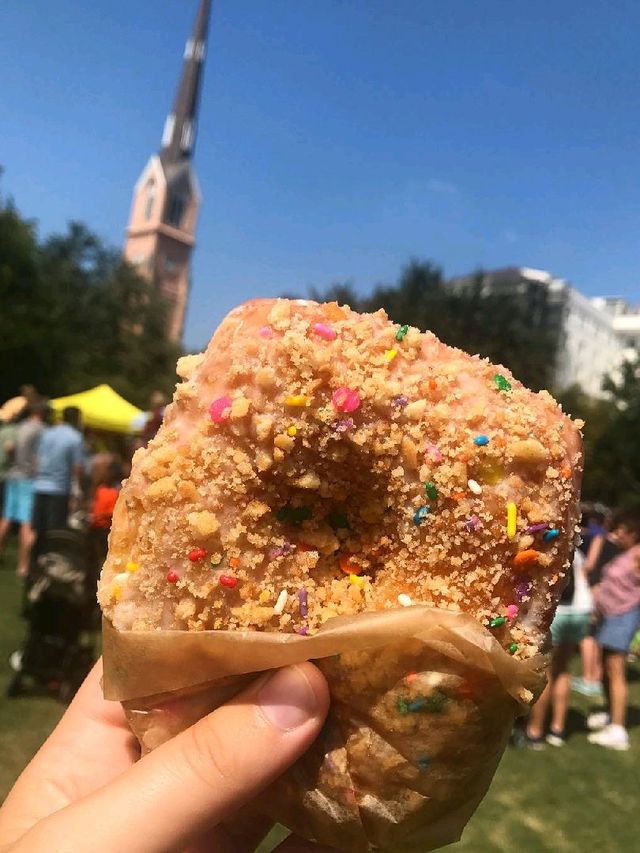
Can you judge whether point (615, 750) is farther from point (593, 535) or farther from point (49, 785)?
point (49, 785)

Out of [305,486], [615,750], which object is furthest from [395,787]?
[615,750]

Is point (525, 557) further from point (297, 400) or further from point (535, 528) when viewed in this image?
point (297, 400)

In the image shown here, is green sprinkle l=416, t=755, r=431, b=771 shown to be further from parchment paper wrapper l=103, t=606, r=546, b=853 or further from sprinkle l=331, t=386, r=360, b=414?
sprinkle l=331, t=386, r=360, b=414

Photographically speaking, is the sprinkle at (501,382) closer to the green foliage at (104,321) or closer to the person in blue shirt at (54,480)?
the person in blue shirt at (54,480)

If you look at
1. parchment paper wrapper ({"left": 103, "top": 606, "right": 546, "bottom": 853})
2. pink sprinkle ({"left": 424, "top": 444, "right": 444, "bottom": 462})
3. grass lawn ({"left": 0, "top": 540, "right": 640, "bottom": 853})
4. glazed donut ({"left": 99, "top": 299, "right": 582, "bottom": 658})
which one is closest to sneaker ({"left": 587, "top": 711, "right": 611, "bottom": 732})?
grass lawn ({"left": 0, "top": 540, "right": 640, "bottom": 853})

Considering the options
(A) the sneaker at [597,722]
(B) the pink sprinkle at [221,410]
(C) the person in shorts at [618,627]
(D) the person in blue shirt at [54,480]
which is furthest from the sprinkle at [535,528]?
(D) the person in blue shirt at [54,480]

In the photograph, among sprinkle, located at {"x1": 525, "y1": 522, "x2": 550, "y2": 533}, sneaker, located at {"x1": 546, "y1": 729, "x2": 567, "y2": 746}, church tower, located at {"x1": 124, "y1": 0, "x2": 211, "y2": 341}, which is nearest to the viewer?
sprinkle, located at {"x1": 525, "y1": 522, "x2": 550, "y2": 533}
